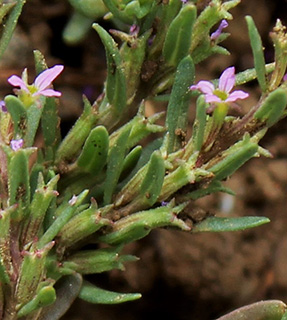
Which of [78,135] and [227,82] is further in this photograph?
[78,135]

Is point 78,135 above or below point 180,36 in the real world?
below

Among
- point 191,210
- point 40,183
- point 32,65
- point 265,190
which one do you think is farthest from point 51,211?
point 265,190

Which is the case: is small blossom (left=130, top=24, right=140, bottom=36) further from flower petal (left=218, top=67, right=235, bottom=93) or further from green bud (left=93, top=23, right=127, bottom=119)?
flower petal (left=218, top=67, right=235, bottom=93)

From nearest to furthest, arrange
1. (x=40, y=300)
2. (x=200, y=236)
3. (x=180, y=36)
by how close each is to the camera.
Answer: (x=40, y=300) < (x=180, y=36) < (x=200, y=236)

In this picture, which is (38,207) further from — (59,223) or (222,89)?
(222,89)

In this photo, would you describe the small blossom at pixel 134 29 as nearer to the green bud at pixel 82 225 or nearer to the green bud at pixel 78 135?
the green bud at pixel 78 135

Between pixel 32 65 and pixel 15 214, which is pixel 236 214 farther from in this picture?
pixel 15 214

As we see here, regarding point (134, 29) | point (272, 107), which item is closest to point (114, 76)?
point (134, 29)

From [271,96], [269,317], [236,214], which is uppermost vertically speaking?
[271,96]
